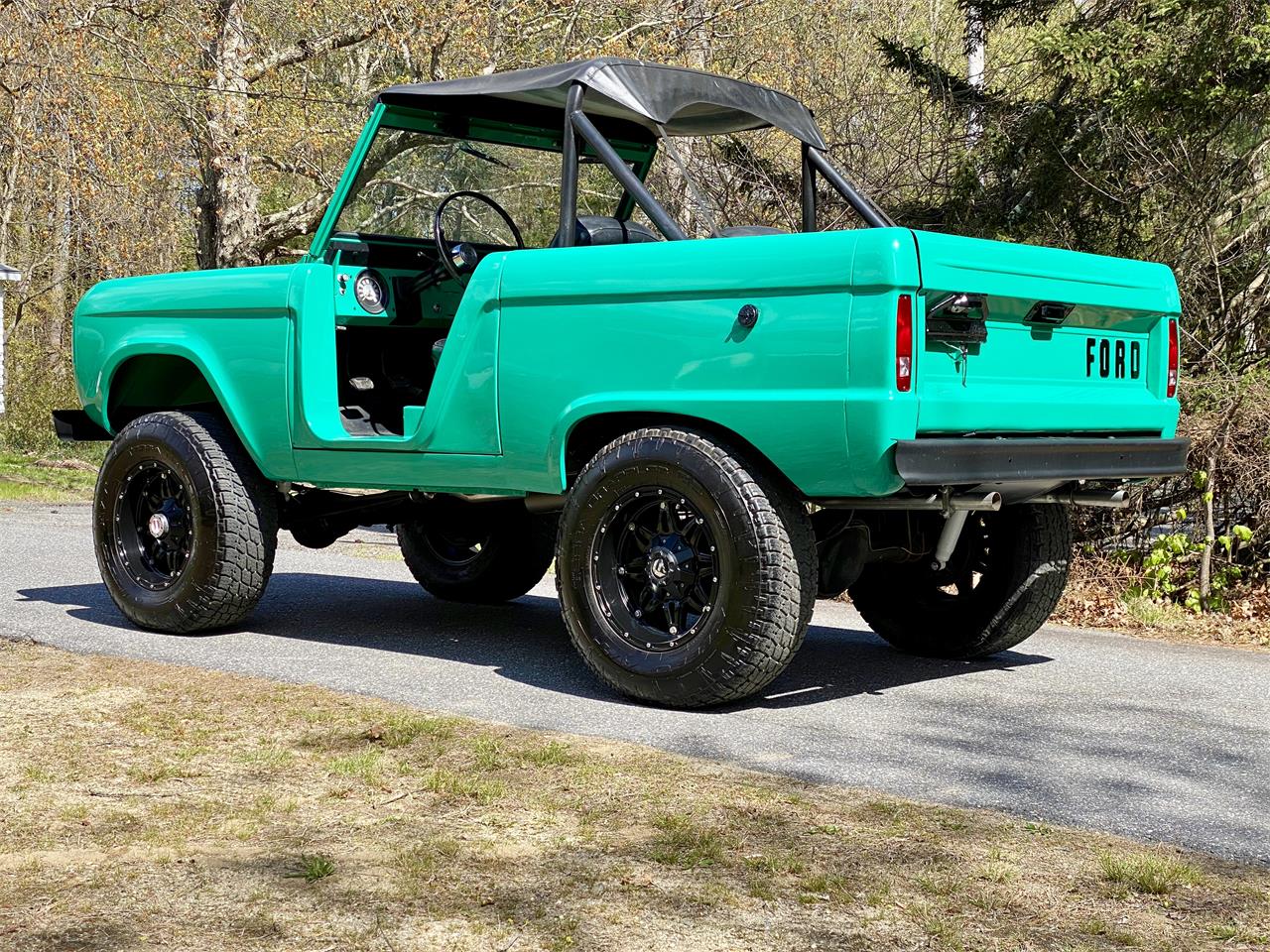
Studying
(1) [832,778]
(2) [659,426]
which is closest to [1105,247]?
(2) [659,426]

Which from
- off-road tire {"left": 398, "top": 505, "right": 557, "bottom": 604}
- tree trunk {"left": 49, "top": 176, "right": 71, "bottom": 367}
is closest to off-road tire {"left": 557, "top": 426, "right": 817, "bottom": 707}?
off-road tire {"left": 398, "top": 505, "right": 557, "bottom": 604}

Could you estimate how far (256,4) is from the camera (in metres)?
22.9

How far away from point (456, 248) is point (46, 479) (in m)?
13.4

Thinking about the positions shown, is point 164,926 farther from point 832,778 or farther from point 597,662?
point 597,662

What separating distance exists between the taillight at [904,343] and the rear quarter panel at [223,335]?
2816 mm

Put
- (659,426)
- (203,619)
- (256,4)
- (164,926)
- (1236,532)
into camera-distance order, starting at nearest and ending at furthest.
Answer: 1. (164,926)
2. (659,426)
3. (203,619)
4. (1236,532)
5. (256,4)

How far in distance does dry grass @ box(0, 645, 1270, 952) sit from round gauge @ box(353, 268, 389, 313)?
7.70 feet

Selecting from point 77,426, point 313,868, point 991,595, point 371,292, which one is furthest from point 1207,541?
point 313,868

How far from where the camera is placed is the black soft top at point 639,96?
6188mm

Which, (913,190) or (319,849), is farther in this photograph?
(913,190)

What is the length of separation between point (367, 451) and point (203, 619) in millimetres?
1154

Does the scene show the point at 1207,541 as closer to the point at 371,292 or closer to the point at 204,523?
the point at 371,292

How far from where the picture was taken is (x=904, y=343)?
4.98m

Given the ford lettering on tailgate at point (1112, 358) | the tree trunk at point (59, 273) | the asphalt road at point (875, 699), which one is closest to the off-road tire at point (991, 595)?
the asphalt road at point (875, 699)
